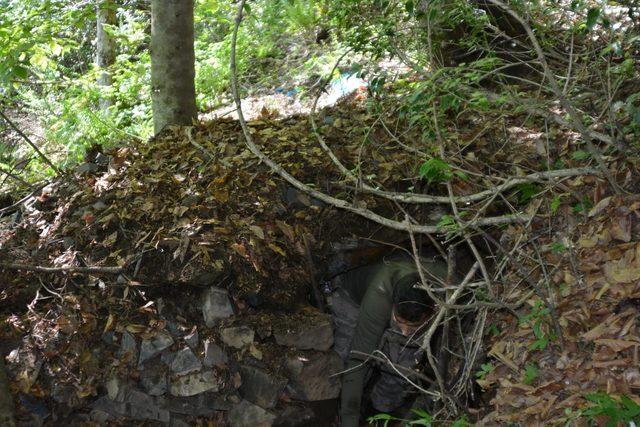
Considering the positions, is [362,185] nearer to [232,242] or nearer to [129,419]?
[232,242]

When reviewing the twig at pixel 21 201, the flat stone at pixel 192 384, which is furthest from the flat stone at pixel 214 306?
the twig at pixel 21 201

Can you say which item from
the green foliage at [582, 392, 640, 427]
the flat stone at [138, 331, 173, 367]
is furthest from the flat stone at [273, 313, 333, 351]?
the green foliage at [582, 392, 640, 427]

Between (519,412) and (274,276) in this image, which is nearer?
(519,412)

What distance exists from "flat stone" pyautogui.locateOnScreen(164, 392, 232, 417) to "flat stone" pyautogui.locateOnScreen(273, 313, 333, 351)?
0.64 m

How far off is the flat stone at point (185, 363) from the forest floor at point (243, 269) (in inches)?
0.7

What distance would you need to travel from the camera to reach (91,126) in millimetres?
7602

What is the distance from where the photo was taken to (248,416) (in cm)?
461

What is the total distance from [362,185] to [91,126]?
4.52 m

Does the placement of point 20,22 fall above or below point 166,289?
above

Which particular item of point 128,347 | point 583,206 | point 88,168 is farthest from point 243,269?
point 583,206

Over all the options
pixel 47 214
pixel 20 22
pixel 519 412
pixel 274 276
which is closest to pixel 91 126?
pixel 20 22

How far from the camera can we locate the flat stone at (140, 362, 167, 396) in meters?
4.49

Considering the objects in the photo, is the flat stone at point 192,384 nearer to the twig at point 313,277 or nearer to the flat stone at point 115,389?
the flat stone at point 115,389

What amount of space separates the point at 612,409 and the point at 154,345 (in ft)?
10.3
